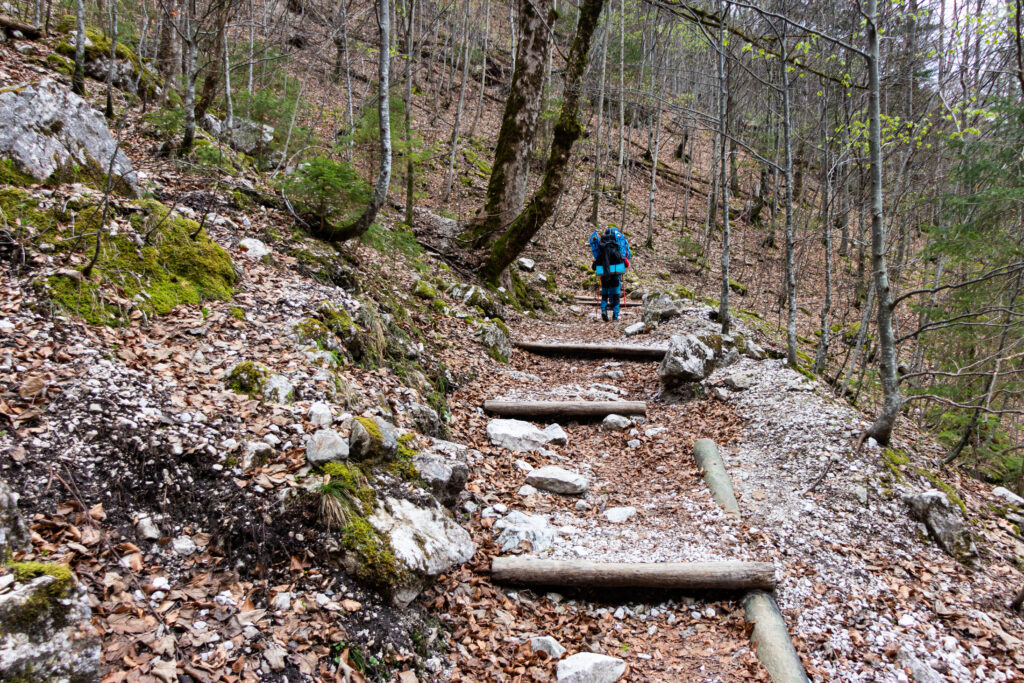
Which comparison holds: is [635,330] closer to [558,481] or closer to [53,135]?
[558,481]

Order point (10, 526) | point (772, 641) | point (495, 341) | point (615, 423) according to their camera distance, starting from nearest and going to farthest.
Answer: point (10, 526)
point (772, 641)
point (615, 423)
point (495, 341)

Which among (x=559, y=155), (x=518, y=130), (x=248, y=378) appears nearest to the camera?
(x=248, y=378)

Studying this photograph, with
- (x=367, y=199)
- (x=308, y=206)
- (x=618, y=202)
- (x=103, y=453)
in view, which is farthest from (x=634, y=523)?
(x=618, y=202)

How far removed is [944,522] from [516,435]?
3861 mm

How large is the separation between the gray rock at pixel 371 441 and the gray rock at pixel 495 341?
419 centimetres

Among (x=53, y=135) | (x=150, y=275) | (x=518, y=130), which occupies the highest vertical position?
(x=518, y=130)

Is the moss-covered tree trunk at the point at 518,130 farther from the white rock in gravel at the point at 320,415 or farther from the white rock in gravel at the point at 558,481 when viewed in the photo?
the white rock in gravel at the point at 320,415

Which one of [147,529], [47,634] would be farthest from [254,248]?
[47,634]

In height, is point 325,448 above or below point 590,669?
above

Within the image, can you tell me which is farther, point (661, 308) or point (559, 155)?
point (661, 308)

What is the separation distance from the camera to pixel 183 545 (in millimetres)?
2676

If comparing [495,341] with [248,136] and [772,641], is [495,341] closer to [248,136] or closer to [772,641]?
[772,641]

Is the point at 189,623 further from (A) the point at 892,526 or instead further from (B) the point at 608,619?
(A) the point at 892,526

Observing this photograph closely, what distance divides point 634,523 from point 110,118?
351 inches
